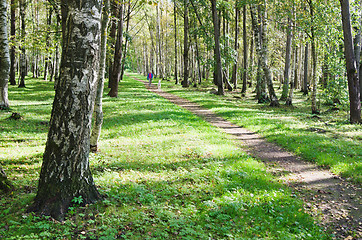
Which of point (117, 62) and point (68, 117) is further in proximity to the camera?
point (117, 62)

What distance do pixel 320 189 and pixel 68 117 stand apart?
673cm

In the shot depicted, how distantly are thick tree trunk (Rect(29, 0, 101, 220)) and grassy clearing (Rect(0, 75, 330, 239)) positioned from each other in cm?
34

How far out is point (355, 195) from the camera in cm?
716

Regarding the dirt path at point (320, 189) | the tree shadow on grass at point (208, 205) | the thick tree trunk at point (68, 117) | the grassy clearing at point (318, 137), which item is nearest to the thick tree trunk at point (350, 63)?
the grassy clearing at point (318, 137)

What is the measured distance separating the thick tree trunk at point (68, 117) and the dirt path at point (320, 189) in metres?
5.34

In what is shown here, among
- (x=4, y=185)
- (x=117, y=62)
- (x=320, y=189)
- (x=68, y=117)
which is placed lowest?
(x=320, y=189)

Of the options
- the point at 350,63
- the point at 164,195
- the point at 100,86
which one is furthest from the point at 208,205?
the point at 350,63

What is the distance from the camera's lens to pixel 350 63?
1462 centimetres

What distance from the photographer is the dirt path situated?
5.96m

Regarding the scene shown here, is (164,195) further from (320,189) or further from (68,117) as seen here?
(320,189)

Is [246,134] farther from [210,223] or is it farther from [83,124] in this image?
[83,124]

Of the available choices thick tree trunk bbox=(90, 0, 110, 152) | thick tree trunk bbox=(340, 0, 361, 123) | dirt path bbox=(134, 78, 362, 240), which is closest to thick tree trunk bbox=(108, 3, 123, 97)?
thick tree trunk bbox=(90, 0, 110, 152)

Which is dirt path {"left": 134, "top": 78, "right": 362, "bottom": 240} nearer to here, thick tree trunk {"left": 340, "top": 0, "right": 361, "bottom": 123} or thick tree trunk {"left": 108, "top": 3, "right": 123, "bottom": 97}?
thick tree trunk {"left": 340, "top": 0, "right": 361, "bottom": 123}

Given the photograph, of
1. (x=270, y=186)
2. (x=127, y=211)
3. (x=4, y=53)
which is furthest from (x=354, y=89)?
(x=4, y=53)
